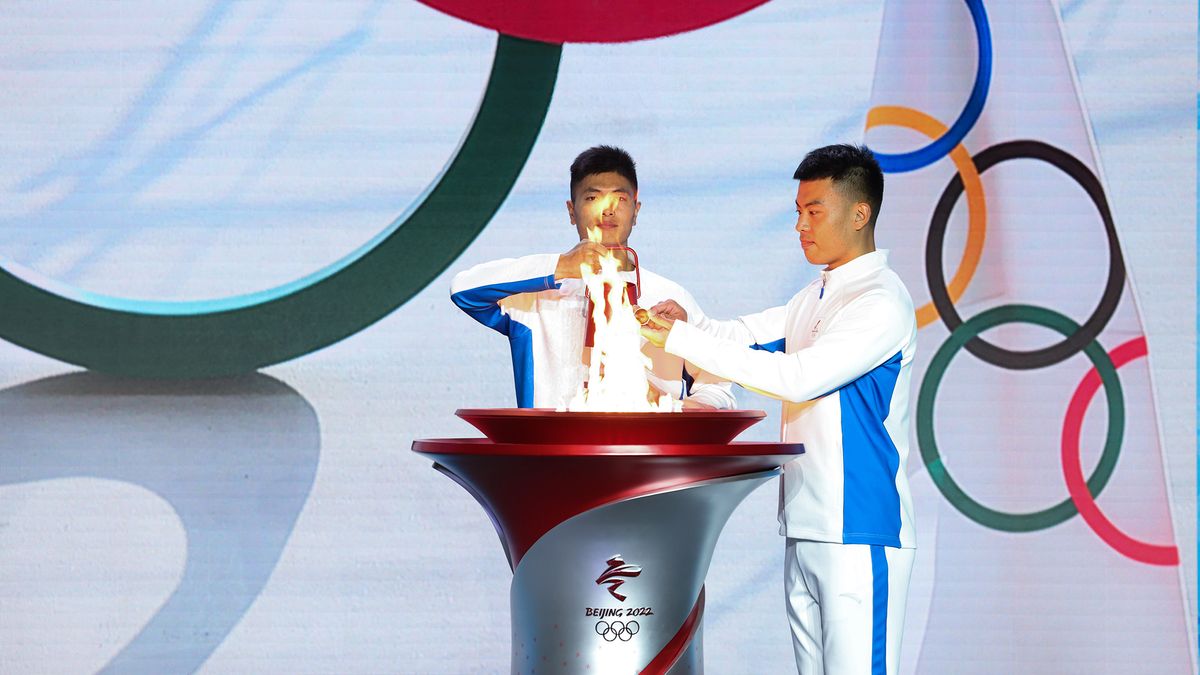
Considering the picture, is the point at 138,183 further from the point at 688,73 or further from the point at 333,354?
the point at 688,73

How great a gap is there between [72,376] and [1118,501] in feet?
9.75

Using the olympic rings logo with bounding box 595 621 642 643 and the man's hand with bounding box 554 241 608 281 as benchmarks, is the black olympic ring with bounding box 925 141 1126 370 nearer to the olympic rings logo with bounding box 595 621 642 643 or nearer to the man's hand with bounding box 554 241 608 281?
the man's hand with bounding box 554 241 608 281

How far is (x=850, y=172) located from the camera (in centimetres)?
222

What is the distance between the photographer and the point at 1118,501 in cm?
324

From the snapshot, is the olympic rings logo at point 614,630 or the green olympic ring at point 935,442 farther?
the green olympic ring at point 935,442

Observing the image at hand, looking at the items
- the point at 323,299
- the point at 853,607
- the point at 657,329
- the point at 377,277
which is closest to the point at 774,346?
the point at 657,329

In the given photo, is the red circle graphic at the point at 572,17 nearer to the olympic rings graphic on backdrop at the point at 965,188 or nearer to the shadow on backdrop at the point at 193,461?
the olympic rings graphic on backdrop at the point at 965,188

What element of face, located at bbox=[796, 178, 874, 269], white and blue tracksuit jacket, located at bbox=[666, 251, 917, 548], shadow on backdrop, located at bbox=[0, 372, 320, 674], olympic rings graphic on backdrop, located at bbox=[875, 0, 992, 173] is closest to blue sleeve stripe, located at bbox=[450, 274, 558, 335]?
white and blue tracksuit jacket, located at bbox=[666, 251, 917, 548]

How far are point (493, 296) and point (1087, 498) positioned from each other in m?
1.90

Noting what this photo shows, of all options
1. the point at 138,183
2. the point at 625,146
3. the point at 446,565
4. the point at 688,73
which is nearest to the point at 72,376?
the point at 138,183

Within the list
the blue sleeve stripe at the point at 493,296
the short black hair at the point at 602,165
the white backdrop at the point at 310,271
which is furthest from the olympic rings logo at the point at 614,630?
the white backdrop at the point at 310,271

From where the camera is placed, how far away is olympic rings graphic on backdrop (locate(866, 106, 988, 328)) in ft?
10.6

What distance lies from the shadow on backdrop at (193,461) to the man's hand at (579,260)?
1.22 metres

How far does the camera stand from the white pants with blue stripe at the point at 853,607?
2.07 m
